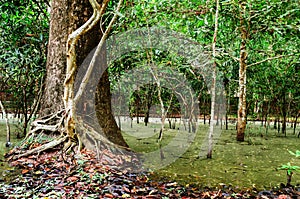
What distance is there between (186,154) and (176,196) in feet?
5.99

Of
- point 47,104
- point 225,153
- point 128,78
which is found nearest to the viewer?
point 47,104

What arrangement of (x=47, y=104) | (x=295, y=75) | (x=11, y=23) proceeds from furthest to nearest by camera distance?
1. (x=295, y=75)
2. (x=11, y=23)
3. (x=47, y=104)

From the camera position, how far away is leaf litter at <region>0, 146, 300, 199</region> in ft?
6.59

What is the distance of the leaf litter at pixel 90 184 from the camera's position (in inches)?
79.0

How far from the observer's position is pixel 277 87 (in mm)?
6527

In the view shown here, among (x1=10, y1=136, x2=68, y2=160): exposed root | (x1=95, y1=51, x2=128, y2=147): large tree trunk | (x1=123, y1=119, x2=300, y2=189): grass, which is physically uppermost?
(x1=95, y1=51, x2=128, y2=147): large tree trunk

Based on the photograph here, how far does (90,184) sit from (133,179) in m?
0.49

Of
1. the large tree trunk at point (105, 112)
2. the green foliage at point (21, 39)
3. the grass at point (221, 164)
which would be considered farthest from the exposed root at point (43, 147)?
the green foliage at point (21, 39)

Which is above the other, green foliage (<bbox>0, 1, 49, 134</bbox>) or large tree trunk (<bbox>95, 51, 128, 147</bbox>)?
green foliage (<bbox>0, 1, 49, 134</bbox>)

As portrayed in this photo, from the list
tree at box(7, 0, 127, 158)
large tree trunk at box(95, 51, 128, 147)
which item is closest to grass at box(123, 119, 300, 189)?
large tree trunk at box(95, 51, 128, 147)

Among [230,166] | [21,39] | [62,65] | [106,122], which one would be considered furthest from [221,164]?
[21,39]

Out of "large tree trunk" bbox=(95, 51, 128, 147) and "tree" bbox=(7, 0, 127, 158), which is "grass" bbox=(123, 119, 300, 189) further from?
"tree" bbox=(7, 0, 127, 158)

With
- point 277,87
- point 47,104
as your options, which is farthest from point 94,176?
point 277,87

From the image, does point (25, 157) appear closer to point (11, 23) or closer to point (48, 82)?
point (48, 82)
